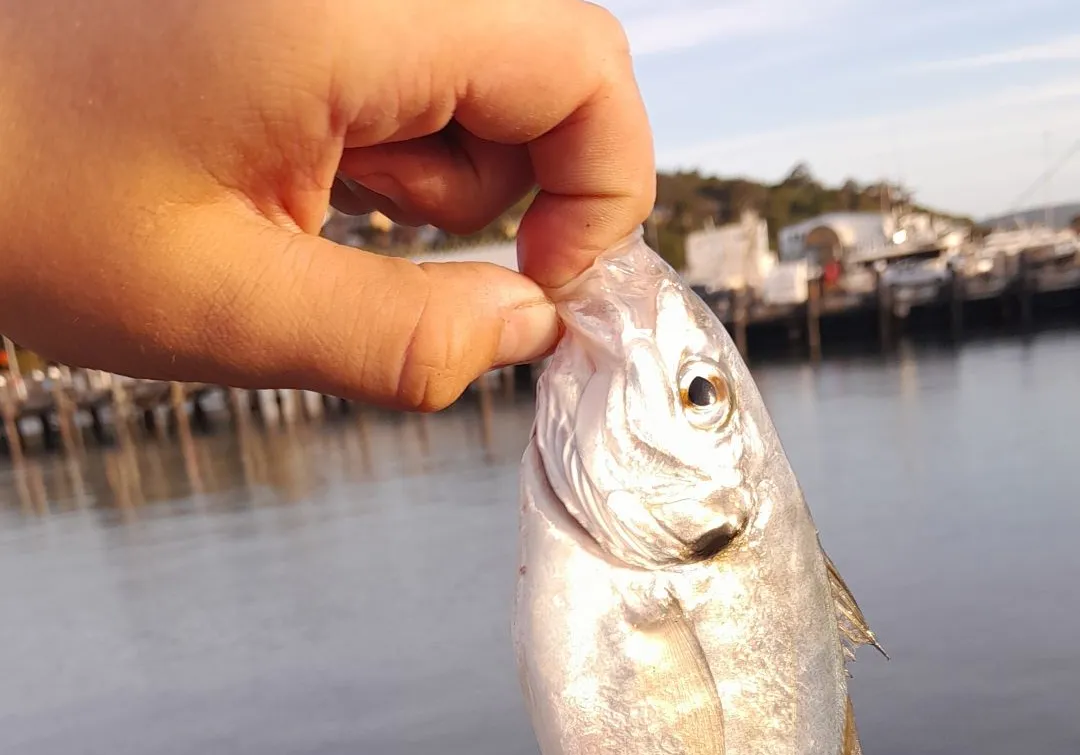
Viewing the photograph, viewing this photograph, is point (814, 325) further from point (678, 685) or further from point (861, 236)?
point (678, 685)

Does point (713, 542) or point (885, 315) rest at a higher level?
point (713, 542)

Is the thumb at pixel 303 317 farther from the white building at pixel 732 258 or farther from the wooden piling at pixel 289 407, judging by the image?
the white building at pixel 732 258

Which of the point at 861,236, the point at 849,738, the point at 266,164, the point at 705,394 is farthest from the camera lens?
the point at 861,236

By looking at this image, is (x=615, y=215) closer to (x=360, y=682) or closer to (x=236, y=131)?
(x=236, y=131)

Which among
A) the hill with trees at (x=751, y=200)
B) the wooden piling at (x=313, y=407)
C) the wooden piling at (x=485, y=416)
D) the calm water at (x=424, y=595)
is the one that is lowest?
the wooden piling at (x=313, y=407)

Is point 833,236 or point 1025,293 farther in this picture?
point 833,236

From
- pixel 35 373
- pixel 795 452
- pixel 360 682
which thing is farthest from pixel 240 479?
pixel 35 373

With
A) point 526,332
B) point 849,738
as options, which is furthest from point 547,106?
point 849,738

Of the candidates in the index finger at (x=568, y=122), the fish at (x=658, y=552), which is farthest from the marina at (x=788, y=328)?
the index finger at (x=568, y=122)
